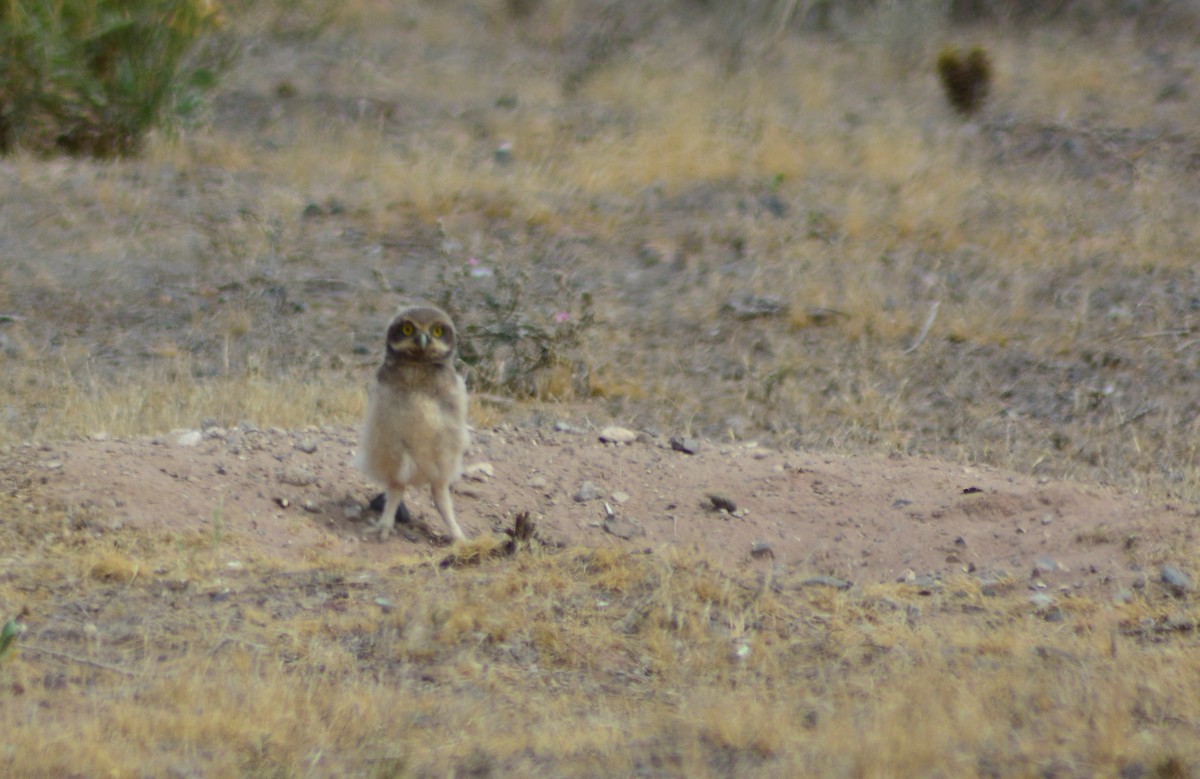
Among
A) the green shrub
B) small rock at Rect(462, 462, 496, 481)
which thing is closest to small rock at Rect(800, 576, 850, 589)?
small rock at Rect(462, 462, 496, 481)

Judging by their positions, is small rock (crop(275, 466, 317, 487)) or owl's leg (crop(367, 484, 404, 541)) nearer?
owl's leg (crop(367, 484, 404, 541))

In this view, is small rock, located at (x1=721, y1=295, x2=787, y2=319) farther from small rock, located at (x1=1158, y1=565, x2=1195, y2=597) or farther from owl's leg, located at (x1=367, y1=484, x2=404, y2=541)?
small rock, located at (x1=1158, y1=565, x2=1195, y2=597)

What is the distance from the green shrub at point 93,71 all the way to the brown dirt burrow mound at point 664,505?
690 cm

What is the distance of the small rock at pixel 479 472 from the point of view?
260 inches

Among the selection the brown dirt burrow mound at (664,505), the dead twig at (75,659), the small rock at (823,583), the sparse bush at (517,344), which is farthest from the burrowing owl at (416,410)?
the sparse bush at (517,344)

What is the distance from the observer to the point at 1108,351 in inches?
387

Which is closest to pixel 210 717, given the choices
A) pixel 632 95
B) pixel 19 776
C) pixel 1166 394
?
pixel 19 776

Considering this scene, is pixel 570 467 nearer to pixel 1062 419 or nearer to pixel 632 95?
pixel 1062 419

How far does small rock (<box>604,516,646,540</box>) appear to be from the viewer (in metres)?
6.04

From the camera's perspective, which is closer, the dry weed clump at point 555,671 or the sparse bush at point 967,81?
the dry weed clump at point 555,671

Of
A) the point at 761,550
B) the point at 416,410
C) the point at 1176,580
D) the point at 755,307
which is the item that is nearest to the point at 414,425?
the point at 416,410

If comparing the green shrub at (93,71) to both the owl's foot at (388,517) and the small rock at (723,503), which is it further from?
the small rock at (723,503)

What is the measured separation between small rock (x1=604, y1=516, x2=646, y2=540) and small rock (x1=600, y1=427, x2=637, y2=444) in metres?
0.92

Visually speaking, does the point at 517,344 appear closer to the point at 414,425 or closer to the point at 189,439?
the point at 189,439
